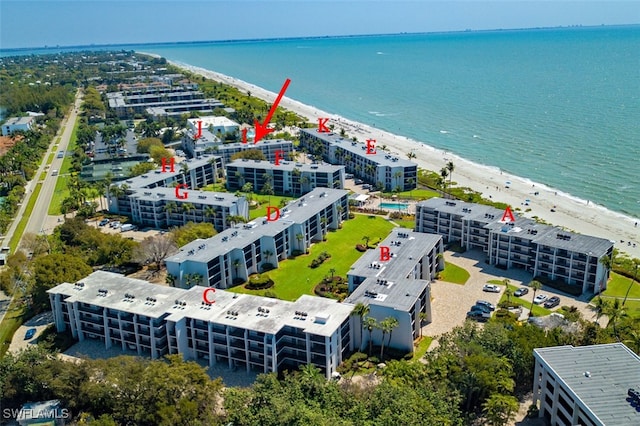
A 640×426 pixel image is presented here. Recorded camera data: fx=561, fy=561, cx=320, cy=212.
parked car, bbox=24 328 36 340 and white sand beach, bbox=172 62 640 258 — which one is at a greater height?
white sand beach, bbox=172 62 640 258

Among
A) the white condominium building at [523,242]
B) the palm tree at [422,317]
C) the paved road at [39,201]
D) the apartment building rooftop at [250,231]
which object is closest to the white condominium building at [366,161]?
the apartment building rooftop at [250,231]

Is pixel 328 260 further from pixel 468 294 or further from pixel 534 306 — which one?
pixel 534 306

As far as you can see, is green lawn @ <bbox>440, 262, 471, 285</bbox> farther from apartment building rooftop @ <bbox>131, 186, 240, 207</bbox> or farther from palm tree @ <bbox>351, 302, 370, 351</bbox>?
apartment building rooftop @ <bbox>131, 186, 240, 207</bbox>

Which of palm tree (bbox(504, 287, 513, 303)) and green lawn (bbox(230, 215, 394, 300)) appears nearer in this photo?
palm tree (bbox(504, 287, 513, 303))

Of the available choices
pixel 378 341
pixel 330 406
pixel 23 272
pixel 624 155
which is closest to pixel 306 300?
pixel 378 341

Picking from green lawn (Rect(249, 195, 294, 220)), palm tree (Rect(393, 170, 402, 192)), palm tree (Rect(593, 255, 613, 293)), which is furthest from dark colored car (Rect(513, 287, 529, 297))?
green lawn (Rect(249, 195, 294, 220))

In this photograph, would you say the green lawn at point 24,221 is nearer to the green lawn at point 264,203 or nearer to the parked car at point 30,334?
the parked car at point 30,334

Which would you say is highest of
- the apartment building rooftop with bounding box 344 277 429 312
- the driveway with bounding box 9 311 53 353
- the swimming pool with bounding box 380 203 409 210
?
the apartment building rooftop with bounding box 344 277 429 312
